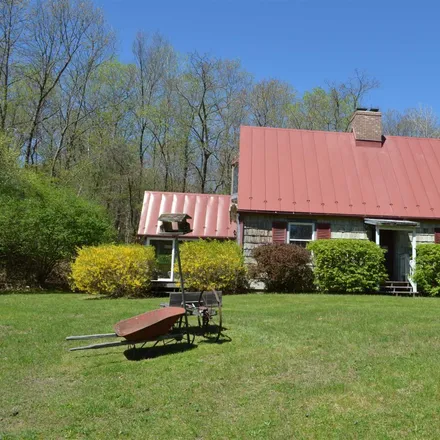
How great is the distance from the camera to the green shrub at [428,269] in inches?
637

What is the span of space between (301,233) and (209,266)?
4311 millimetres

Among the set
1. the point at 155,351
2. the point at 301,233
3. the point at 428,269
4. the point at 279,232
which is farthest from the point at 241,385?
the point at 428,269

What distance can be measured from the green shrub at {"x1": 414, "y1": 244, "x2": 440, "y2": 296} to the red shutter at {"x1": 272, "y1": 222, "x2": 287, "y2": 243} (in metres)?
4.94

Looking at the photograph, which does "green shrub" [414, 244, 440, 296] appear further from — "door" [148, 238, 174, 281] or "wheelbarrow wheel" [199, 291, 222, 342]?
"wheelbarrow wheel" [199, 291, 222, 342]

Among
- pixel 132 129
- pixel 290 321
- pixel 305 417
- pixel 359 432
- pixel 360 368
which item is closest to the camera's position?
pixel 359 432

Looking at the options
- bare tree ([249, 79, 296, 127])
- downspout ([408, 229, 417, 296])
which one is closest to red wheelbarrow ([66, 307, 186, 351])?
downspout ([408, 229, 417, 296])

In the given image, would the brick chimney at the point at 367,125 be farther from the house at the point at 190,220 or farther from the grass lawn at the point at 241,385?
the grass lawn at the point at 241,385

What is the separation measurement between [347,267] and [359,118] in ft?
26.3

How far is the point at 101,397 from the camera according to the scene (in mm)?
5105

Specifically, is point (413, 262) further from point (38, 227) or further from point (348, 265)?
point (38, 227)

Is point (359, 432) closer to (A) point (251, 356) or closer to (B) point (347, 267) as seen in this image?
(A) point (251, 356)

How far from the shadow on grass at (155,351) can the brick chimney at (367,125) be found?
15.9m

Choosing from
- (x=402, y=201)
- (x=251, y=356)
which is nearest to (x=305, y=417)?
(x=251, y=356)

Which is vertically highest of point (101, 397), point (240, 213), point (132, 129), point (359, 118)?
point (132, 129)
